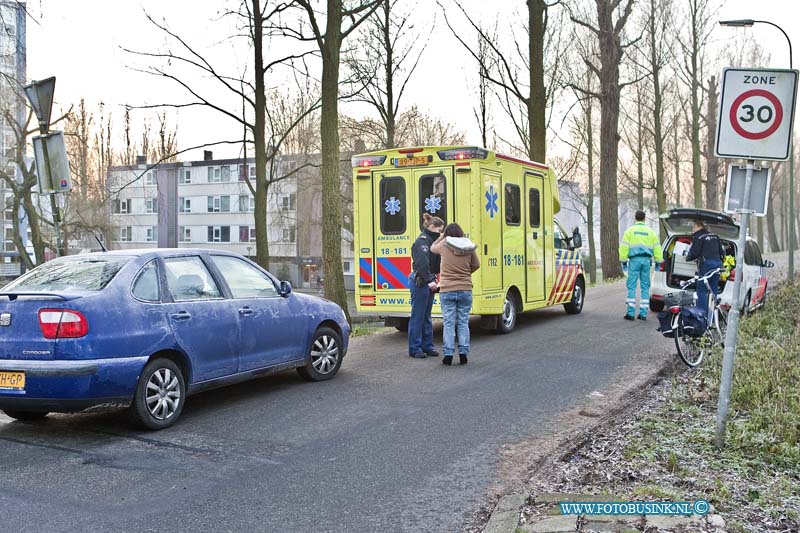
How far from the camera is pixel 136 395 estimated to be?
618cm

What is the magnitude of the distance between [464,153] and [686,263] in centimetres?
587

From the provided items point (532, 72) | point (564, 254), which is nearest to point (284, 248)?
point (532, 72)

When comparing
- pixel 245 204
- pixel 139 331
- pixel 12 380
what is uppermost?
pixel 245 204

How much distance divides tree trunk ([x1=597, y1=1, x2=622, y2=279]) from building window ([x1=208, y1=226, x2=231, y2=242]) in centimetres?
5234

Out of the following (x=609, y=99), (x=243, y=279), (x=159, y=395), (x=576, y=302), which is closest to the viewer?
(x=159, y=395)

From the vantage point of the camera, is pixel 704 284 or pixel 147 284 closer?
pixel 147 284

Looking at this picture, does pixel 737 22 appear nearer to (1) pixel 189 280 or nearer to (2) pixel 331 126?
(2) pixel 331 126

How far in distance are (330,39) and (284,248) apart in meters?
53.3

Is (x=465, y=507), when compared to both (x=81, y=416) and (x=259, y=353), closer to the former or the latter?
(x=259, y=353)

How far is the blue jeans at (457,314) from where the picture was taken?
9.56 m

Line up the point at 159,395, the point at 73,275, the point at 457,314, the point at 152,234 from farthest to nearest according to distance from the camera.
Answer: the point at 152,234, the point at 457,314, the point at 73,275, the point at 159,395

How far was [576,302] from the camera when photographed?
15.0 metres

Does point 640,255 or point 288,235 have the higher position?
point 288,235

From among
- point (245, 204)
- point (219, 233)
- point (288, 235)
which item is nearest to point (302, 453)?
point (288, 235)
